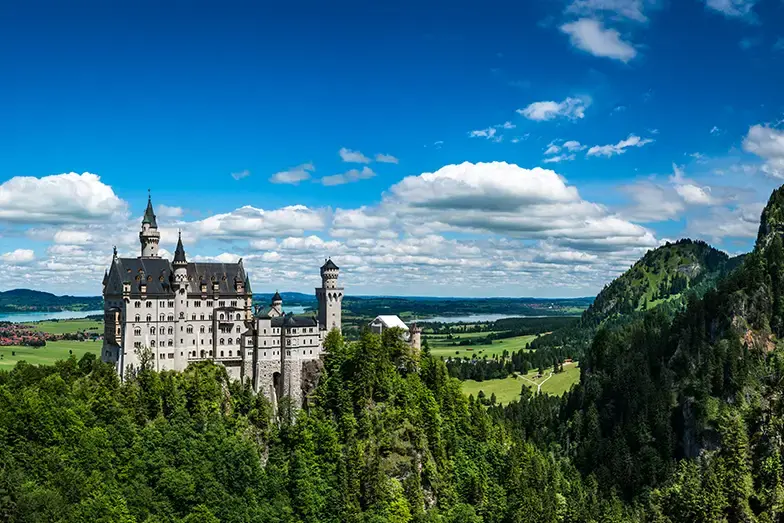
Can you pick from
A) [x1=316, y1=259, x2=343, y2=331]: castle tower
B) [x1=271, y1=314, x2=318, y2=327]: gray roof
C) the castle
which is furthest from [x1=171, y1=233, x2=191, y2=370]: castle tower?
[x1=316, y1=259, x2=343, y2=331]: castle tower

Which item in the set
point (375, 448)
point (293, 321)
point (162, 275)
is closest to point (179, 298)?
point (162, 275)

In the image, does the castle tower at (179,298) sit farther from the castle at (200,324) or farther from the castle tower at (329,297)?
the castle tower at (329,297)

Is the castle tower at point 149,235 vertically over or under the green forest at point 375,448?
over

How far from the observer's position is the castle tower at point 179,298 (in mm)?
112062

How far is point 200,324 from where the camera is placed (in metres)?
116

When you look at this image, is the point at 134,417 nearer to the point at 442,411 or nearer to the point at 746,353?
the point at 442,411

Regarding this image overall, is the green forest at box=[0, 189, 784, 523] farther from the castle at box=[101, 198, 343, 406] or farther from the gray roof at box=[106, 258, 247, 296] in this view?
the gray roof at box=[106, 258, 247, 296]

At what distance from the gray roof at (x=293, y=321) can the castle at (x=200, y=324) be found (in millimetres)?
175

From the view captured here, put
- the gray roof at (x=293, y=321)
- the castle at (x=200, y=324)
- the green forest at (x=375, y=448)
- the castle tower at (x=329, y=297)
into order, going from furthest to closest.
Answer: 1. the castle tower at (x=329, y=297)
2. the gray roof at (x=293, y=321)
3. the castle at (x=200, y=324)
4. the green forest at (x=375, y=448)

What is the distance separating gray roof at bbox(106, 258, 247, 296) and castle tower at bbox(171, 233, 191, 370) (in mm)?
1276

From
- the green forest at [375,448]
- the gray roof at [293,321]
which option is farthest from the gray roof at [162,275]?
the green forest at [375,448]

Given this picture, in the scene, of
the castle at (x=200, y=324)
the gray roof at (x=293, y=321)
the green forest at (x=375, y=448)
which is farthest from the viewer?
the gray roof at (x=293, y=321)

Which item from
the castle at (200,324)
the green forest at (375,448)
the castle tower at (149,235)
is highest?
the castle tower at (149,235)

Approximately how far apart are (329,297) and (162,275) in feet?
97.7
